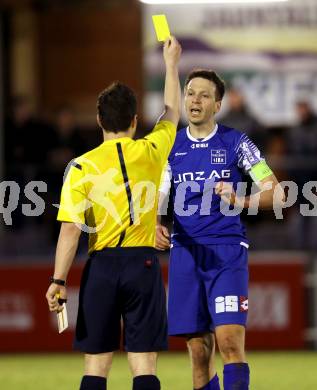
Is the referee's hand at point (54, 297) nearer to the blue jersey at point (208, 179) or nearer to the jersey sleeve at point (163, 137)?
the jersey sleeve at point (163, 137)

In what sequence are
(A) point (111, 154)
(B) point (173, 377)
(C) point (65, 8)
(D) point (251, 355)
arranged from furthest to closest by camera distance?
(C) point (65, 8) → (D) point (251, 355) → (B) point (173, 377) → (A) point (111, 154)

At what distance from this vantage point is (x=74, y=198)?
275 inches

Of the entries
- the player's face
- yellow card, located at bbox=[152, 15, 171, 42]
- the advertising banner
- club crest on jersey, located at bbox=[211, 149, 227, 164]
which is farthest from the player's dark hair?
the advertising banner

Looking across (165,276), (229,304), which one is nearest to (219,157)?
(229,304)

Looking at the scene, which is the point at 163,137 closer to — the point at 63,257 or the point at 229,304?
the point at 63,257

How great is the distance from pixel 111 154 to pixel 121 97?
12.3 inches

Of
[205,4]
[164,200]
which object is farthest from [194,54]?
[164,200]

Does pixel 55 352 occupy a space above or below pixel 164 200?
below

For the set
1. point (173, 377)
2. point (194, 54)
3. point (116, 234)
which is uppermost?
point (194, 54)

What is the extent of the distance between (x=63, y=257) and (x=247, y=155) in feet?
4.66

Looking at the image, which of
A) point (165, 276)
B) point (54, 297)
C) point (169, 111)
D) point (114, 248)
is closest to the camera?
point (54, 297)

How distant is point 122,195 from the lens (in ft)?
23.1

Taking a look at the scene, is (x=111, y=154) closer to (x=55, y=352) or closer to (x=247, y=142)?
(x=247, y=142)

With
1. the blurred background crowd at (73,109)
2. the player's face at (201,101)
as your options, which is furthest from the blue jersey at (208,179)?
the blurred background crowd at (73,109)
